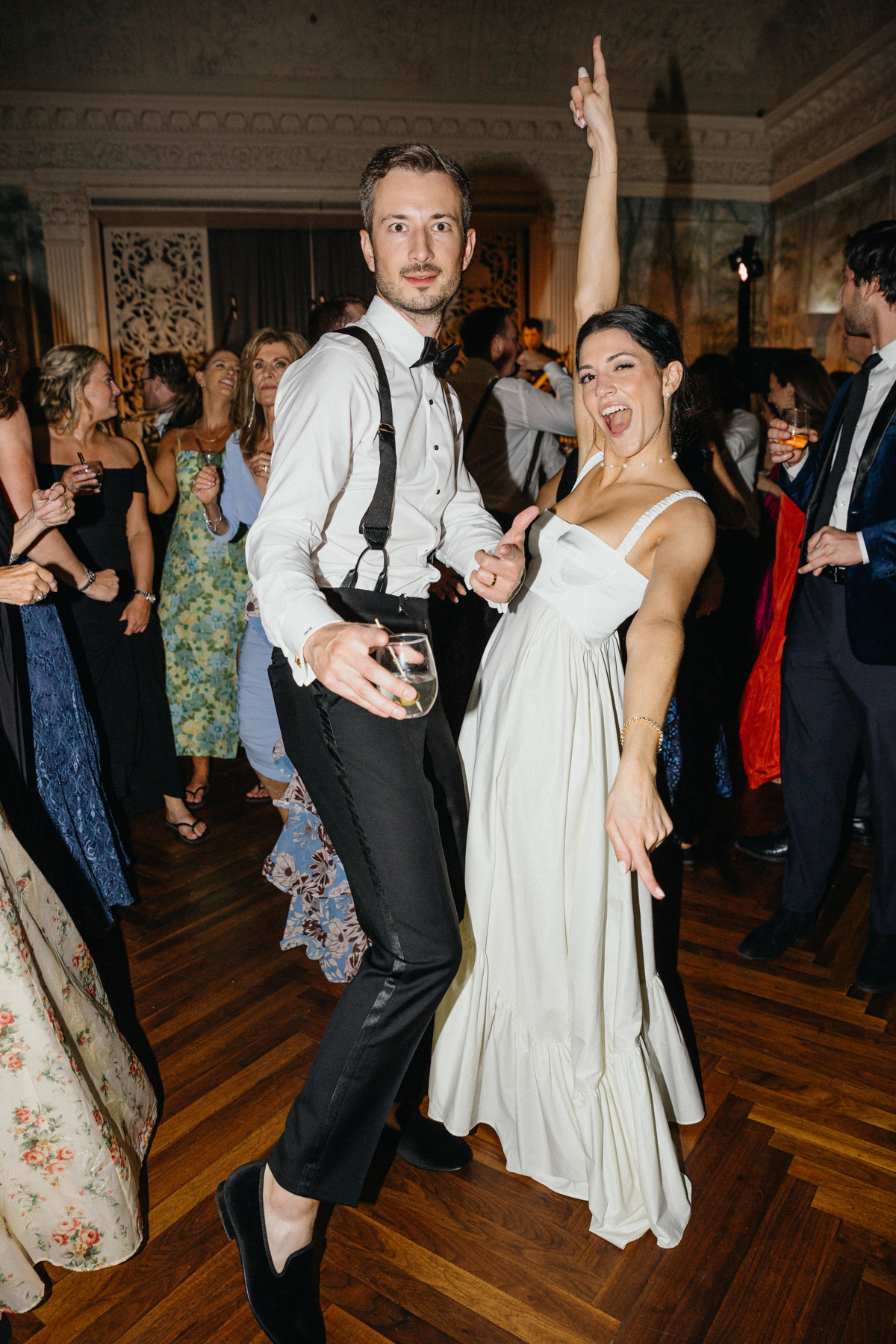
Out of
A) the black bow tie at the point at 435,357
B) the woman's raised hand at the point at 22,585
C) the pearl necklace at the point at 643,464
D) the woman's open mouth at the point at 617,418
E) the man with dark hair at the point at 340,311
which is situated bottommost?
the woman's raised hand at the point at 22,585

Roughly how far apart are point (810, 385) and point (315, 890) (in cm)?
278

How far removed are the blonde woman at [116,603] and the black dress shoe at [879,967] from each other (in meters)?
2.27

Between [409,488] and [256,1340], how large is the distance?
4.70 ft

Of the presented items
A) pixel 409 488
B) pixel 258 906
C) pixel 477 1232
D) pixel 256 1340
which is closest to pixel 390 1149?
pixel 477 1232

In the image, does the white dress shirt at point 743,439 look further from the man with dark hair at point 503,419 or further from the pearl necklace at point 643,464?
the pearl necklace at point 643,464

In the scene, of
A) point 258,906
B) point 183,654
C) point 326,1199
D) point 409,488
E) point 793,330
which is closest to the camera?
point 326,1199

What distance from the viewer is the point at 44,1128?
4.64 ft

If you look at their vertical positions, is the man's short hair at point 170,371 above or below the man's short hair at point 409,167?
below

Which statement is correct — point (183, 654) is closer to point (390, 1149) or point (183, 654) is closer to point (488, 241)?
point (390, 1149)

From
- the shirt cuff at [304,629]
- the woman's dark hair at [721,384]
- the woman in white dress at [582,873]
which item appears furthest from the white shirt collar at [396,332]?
the woman's dark hair at [721,384]

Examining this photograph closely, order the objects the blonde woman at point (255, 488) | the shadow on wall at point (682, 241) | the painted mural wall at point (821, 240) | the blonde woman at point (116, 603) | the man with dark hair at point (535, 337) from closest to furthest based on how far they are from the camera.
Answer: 1. the blonde woman at point (255, 488)
2. the blonde woman at point (116, 603)
3. the painted mural wall at point (821, 240)
4. the man with dark hair at point (535, 337)
5. the shadow on wall at point (682, 241)

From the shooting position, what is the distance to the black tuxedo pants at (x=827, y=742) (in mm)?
2303

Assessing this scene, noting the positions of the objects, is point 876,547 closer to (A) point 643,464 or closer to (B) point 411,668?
(A) point 643,464

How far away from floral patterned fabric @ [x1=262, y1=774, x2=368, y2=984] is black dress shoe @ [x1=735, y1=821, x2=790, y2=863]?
155 cm
